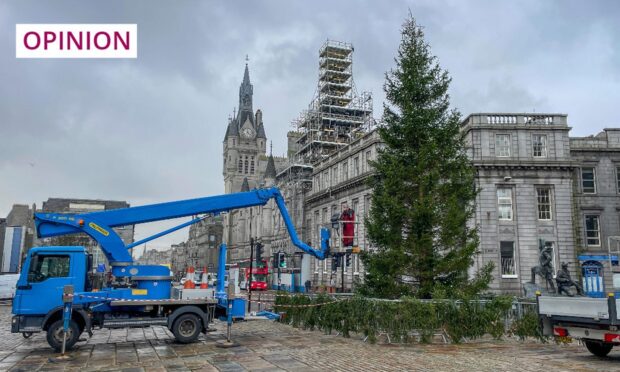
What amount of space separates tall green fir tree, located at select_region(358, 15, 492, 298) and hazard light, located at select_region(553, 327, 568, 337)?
14.5 ft

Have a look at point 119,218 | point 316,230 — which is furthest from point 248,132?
point 119,218

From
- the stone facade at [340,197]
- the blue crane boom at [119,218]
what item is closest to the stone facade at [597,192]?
the stone facade at [340,197]

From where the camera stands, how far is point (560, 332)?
43.5ft

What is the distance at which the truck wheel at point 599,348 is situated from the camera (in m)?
13.2

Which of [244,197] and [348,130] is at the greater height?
[348,130]

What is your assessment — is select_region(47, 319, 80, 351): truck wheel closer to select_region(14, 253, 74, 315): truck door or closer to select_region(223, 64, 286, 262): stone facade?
select_region(14, 253, 74, 315): truck door

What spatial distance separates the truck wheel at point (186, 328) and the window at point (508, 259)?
2981 centimetres

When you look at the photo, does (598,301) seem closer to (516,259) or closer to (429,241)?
(429,241)

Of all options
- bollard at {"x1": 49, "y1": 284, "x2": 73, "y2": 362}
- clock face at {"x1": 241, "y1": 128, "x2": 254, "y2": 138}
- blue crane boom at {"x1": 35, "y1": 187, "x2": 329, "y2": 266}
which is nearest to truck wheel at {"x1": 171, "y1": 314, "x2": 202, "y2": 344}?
blue crane boom at {"x1": 35, "y1": 187, "x2": 329, "y2": 266}

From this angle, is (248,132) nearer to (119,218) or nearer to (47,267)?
(119,218)

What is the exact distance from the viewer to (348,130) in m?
69.4

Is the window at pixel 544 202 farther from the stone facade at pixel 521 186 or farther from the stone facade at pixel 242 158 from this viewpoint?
the stone facade at pixel 242 158

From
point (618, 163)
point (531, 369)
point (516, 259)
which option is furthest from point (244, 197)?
point (618, 163)

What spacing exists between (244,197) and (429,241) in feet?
24.5
